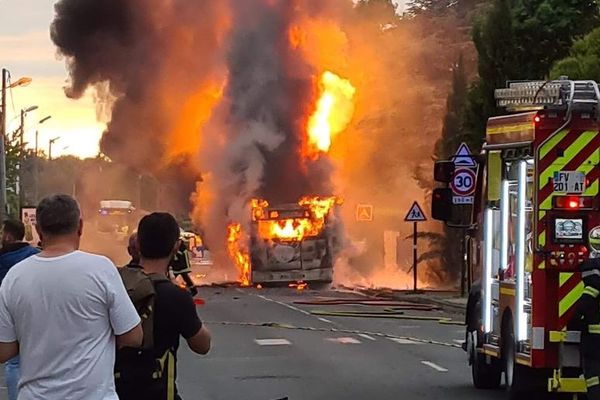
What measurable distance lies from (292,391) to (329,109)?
33.3 metres

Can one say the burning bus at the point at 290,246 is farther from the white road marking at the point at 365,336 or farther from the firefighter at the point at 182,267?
the firefighter at the point at 182,267

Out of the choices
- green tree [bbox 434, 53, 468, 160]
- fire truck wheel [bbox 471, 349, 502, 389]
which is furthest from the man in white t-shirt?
green tree [bbox 434, 53, 468, 160]

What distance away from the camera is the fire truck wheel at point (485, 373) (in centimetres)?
1477

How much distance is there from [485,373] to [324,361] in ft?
11.9

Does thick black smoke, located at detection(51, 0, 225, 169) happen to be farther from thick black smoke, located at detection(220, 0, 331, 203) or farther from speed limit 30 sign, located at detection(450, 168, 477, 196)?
speed limit 30 sign, located at detection(450, 168, 477, 196)

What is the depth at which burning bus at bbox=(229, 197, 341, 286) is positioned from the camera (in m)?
41.0

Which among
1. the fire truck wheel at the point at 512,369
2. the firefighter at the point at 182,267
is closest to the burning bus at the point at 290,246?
the firefighter at the point at 182,267

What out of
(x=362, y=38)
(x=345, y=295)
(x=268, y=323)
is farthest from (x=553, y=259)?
(x=362, y=38)

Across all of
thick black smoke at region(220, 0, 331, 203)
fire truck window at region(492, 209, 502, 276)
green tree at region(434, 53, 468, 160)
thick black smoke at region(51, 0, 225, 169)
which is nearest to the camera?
fire truck window at region(492, 209, 502, 276)

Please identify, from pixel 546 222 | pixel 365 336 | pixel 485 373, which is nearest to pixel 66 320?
pixel 546 222

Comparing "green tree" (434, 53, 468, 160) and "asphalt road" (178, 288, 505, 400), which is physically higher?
"green tree" (434, 53, 468, 160)

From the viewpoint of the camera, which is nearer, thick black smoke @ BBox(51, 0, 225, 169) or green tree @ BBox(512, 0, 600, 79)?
green tree @ BBox(512, 0, 600, 79)

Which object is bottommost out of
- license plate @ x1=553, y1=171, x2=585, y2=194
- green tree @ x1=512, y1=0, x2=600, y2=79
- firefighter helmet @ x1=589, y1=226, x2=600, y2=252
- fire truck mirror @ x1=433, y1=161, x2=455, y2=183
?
firefighter helmet @ x1=589, y1=226, x2=600, y2=252

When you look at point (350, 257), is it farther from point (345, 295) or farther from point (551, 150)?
point (551, 150)
